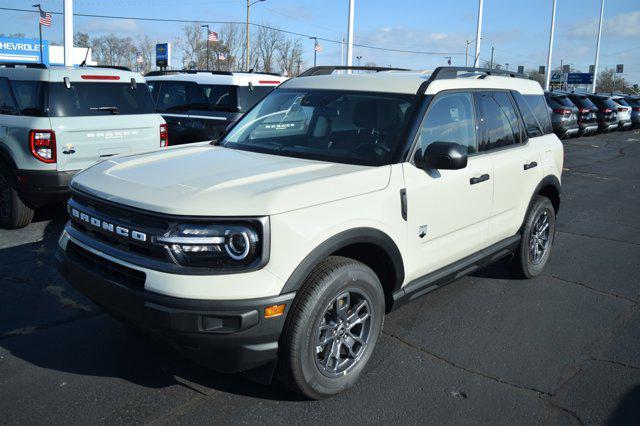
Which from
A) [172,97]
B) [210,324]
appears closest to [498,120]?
[210,324]

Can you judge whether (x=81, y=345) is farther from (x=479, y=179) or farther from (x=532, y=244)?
(x=532, y=244)

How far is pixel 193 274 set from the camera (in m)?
2.86

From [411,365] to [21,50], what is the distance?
58.7m

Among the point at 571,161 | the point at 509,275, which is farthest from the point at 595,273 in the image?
the point at 571,161

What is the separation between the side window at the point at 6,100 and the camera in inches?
274

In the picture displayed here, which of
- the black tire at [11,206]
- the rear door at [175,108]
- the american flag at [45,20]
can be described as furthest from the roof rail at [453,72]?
the american flag at [45,20]

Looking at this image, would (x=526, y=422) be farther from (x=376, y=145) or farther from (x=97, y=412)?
(x=97, y=412)

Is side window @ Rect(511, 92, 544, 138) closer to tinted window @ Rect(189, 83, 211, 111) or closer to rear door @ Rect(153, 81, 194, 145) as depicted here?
tinted window @ Rect(189, 83, 211, 111)

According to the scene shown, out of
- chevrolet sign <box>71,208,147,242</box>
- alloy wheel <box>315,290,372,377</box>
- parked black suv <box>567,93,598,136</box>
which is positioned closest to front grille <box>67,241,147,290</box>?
chevrolet sign <box>71,208,147,242</box>

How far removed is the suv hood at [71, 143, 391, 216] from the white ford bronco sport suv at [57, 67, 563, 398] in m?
0.01

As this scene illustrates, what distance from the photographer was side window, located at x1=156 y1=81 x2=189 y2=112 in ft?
36.7

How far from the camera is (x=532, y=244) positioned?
5.60m

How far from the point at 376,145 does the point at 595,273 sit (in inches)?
132

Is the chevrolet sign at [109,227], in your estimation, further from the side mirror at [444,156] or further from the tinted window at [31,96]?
the tinted window at [31,96]
